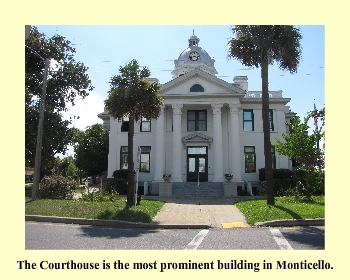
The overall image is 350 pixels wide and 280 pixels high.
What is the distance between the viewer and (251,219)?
11648 mm

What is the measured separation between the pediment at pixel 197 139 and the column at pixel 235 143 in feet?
5.97

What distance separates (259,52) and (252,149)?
13.3 m

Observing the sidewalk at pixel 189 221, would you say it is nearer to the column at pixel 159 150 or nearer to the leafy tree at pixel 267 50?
the leafy tree at pixel 267 50

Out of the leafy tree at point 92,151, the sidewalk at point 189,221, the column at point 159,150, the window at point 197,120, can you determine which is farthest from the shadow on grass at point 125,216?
the leafy tree at point 92,151

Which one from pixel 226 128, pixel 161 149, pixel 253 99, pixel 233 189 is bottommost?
pixel 233 189

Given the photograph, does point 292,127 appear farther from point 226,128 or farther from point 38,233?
point 38,233

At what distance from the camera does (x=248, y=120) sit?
26875mm

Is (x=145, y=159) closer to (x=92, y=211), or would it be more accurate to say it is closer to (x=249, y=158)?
(x=249, y=158)

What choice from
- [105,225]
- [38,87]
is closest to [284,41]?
[105,225]

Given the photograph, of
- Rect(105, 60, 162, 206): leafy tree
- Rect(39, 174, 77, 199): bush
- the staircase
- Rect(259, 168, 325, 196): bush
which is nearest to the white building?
the staircase

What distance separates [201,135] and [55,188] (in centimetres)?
1261

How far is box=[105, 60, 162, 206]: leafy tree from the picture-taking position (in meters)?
13.9

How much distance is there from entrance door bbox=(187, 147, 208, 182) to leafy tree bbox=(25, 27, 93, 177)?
971 centimetres

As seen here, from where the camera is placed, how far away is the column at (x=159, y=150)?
24.7 meters
